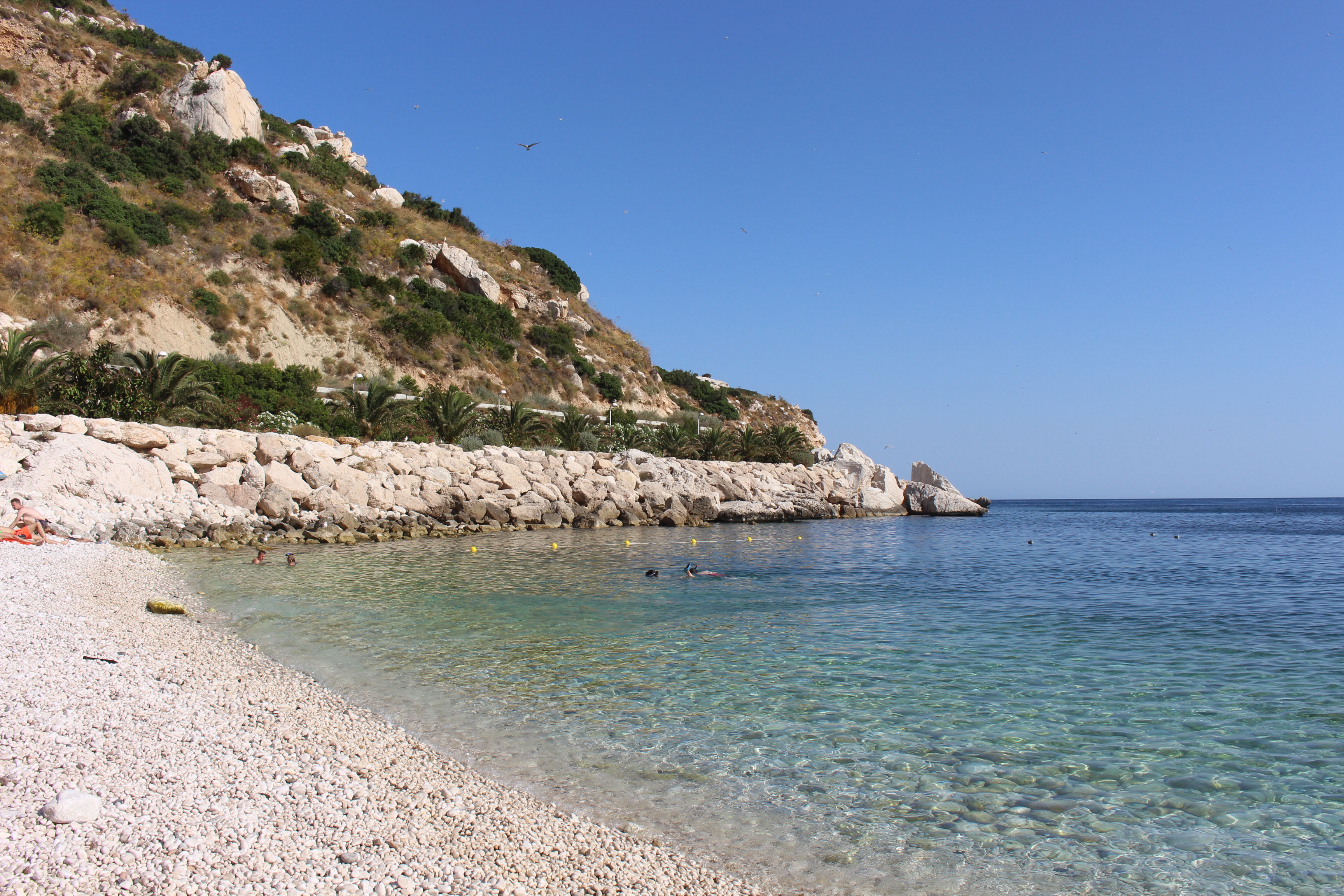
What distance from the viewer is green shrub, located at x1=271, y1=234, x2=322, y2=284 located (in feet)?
114

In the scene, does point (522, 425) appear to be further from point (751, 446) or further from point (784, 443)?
point (784, 443)

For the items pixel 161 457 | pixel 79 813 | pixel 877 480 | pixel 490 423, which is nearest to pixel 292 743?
pixel 79 813

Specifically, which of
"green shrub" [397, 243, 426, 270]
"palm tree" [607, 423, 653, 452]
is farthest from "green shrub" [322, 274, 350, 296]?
"palm tree" [607, 423, 653, 452]

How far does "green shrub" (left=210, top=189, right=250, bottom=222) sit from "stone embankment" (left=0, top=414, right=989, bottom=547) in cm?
1970

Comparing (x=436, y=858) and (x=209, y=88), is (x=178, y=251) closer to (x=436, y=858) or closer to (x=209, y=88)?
(x=209, y=88)

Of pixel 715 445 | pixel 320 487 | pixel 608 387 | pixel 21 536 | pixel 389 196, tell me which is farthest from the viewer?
pixel 389 196

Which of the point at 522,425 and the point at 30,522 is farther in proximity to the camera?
the point at 522,425

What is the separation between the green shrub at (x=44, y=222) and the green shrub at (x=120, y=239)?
4.46 ft

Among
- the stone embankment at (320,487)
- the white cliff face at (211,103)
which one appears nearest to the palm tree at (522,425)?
the stone embankment at (320,487)

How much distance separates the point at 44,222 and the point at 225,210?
7.31 meters

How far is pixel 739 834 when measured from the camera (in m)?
3.92

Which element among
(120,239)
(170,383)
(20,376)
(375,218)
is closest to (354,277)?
(375,218)

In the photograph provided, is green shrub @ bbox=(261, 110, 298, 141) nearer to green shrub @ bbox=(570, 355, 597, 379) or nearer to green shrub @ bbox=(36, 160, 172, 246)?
green shrub @ bbox=(36, 160, 172, 246)

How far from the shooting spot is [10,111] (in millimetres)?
31625
